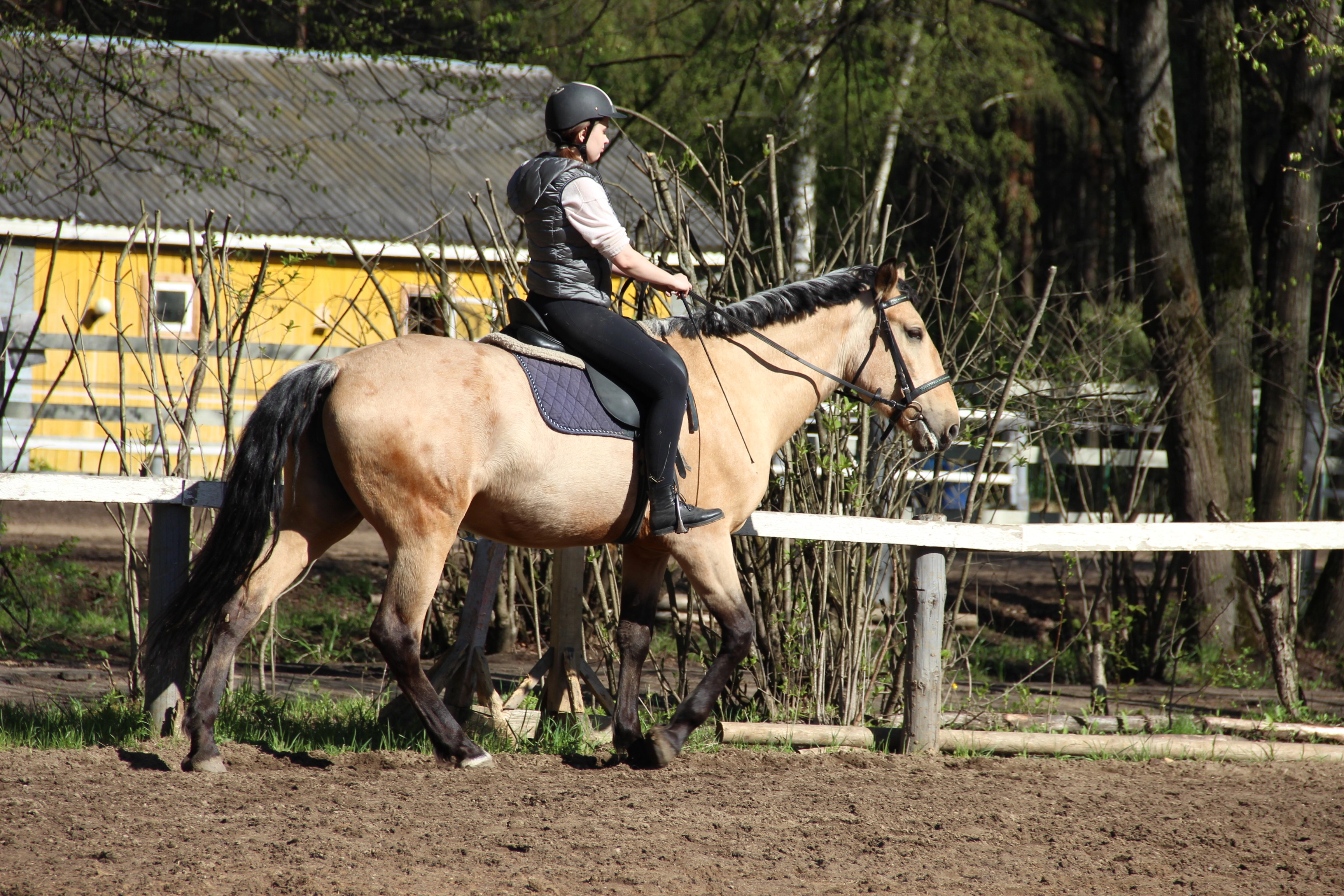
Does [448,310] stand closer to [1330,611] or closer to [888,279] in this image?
[888,279]

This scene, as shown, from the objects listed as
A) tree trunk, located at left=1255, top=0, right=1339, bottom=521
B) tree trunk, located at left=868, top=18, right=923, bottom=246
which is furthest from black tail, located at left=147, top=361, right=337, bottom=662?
tree trunk, located at left=868, top=18, right=923, bottom=246

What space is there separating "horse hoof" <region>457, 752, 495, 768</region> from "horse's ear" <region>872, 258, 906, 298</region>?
2.60 meters

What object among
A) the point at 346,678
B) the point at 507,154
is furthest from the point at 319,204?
the point at 346,678

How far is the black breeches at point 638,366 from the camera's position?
4.47m

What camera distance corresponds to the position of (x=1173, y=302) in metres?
8.35

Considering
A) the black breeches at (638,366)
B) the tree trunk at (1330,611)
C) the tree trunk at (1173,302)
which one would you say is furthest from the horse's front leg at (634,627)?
the tree trunk at (1330,611)

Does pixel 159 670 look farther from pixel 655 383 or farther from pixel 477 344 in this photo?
pixel 655 383

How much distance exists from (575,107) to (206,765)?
282 cm

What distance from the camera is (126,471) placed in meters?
5.51

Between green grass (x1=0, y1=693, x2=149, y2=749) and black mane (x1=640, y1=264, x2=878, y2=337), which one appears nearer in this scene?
green grass (x1=0, y1=693, x2=149, y2=749)

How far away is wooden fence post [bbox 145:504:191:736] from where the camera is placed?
15.6 ft

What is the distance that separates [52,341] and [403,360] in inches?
452

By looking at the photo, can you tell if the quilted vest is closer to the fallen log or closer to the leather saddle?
the leather saddle

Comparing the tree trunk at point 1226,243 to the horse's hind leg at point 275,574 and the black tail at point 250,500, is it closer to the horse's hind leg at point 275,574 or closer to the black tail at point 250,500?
the horse's hind leg at point 275,574
